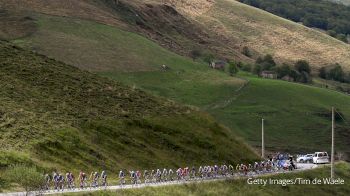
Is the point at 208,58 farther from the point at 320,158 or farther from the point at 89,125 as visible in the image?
the point at 89,125

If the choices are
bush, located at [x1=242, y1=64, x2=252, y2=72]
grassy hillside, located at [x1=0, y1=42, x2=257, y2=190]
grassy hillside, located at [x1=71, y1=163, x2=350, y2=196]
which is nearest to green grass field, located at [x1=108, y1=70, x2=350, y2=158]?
bush, located at [x1=242, y1=64, x2=252, y2=72]

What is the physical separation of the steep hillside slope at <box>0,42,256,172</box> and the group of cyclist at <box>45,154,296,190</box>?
10.4 ft

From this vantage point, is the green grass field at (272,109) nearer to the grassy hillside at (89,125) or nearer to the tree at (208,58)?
the tree at (208,58)

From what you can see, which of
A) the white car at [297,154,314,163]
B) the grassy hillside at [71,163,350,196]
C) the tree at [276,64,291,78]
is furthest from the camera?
the tree at [276,64,291,78]

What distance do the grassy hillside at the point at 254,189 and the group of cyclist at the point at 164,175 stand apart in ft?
5.66

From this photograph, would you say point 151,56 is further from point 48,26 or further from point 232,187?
point 232,187

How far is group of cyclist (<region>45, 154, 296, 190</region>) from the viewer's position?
4606 cm

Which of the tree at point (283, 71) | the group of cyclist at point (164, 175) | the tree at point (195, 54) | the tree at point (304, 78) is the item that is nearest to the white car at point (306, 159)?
the group of cyclist at point (164, 175)

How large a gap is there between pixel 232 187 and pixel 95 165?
439 inches

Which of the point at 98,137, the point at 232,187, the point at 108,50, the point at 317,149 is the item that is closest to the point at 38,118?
the point at 98,137

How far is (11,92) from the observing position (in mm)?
69312

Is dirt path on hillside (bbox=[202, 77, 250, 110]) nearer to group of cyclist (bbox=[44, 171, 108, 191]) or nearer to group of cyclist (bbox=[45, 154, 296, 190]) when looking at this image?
group of cyclist (bbox=[45, 154, 296, 190])

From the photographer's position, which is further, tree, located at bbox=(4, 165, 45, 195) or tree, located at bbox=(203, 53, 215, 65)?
tree, located at bbox=(203, 53, 215, 65)

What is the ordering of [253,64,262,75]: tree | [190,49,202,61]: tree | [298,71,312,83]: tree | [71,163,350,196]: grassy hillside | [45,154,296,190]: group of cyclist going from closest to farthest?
1. [45,154,296,190]: group of cyclist
2. [71,163,350,196]: grassy hillside
3. [190,49,202,61]: tree
4. [253,64,262,75]: tree
5. [298,71,312,83]: tree
